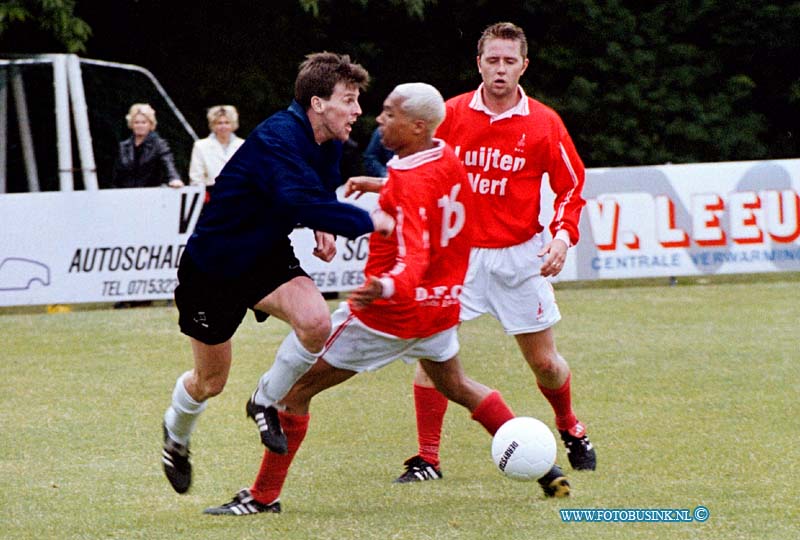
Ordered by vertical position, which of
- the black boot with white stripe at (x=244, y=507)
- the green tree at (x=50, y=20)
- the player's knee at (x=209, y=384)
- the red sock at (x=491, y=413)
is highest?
the green tree at (x=50, y=20)

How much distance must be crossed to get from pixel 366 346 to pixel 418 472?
115 centimetres

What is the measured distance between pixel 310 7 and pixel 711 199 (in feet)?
19.5

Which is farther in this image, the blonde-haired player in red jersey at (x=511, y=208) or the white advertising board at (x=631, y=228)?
the white advertising board at (x=631, y=228)

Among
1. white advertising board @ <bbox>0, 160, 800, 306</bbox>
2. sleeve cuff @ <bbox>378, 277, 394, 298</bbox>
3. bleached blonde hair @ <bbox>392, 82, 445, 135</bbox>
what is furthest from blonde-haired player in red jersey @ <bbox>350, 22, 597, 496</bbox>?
white advertising board @ <bbox>0, 160, 800, 306</bbox>

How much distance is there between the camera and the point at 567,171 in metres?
7.35

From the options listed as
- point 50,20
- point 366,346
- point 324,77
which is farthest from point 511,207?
point 50,20

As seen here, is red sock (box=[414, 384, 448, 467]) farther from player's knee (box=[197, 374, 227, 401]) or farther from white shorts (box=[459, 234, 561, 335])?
player's knee (box=[197, 374, 227, 401])

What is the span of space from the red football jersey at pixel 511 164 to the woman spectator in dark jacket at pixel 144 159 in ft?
25.5

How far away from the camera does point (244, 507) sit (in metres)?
6.38

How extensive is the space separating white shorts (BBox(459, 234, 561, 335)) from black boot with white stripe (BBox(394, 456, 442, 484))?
2.44 ft

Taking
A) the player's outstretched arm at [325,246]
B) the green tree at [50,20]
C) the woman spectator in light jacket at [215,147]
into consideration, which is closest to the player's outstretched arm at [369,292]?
the player's outstretched arm at [325,246]

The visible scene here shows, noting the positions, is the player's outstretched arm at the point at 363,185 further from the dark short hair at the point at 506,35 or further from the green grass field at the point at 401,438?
the green grass field at the point at 401,438

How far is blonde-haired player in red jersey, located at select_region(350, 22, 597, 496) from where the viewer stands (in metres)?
7.34

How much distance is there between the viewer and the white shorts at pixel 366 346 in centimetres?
627
